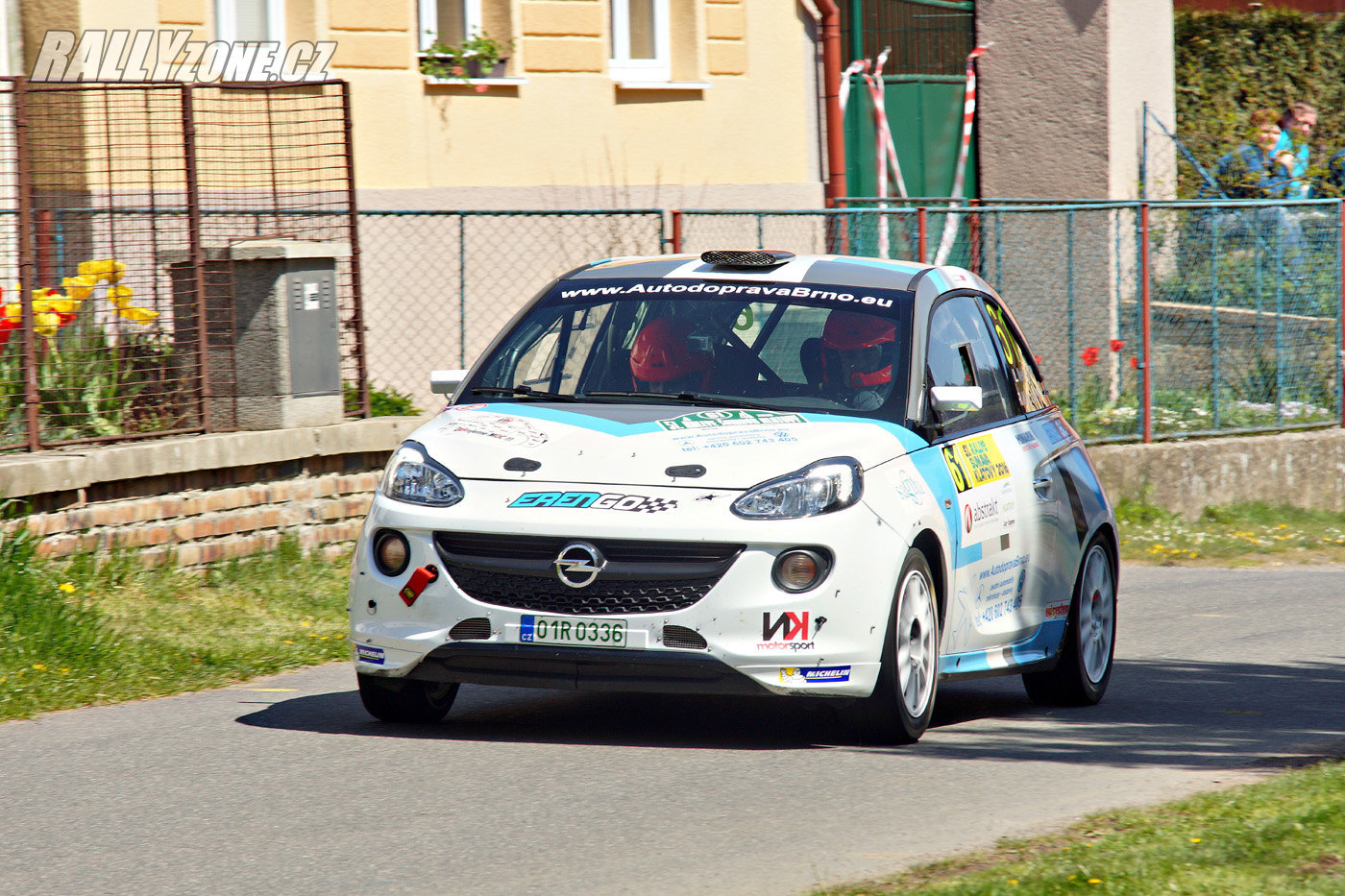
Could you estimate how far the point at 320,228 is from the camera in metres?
11.7

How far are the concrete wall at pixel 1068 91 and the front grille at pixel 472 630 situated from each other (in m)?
16.4

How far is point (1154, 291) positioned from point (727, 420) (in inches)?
426

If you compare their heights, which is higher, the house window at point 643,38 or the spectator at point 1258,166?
the house window at point 643,38

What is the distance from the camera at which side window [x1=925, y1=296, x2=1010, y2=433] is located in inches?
288

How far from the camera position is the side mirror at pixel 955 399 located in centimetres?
697

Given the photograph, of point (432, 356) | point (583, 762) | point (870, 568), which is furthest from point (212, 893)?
point (432, 356)

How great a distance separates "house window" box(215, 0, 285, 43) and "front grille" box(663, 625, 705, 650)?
31.0 feet

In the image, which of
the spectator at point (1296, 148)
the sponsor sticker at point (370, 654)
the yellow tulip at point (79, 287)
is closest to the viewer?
the sponsor sticker at point (370, 654)

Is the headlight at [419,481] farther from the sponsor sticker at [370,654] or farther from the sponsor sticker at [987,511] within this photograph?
the sponsor sticker at [987,511]

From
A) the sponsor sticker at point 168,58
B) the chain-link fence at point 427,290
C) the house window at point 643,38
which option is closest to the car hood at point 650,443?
the sponsor sticker at point 168,58

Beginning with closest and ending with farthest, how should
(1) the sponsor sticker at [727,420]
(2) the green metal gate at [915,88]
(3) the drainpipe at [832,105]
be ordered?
(1) the sponsor sticker at [727,420]
(3) the drainpipe at [832,105]
(2) the green metal gate at [915,88]

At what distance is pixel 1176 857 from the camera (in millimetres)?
4984

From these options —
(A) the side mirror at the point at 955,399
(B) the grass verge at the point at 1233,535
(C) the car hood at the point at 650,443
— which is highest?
(A) the side mirror at the point at 955,399

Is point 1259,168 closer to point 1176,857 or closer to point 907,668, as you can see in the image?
point 907,668
